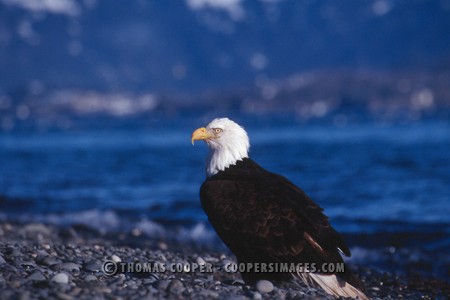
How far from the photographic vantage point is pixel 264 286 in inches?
247

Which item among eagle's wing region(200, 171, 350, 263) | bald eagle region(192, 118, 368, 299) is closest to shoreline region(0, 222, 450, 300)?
bald eagle region(192, 118, 368, 299)

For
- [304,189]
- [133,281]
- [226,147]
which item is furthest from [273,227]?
[304,189]

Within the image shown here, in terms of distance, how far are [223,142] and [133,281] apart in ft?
5.67

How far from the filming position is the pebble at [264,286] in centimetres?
625

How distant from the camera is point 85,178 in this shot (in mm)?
23812

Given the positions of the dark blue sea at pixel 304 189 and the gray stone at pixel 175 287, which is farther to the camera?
the dark blue sea at pixel 304 189

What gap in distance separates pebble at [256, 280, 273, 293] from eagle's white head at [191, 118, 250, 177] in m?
1.29

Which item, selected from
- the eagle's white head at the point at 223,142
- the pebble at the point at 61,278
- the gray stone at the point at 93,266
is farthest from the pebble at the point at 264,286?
the gray stone at the point at 93,266

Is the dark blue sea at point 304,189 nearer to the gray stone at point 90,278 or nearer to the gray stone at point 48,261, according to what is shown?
the gray stone at point 48,261

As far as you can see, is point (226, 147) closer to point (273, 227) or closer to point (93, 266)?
point (273, 227)

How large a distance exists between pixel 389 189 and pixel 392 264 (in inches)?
318

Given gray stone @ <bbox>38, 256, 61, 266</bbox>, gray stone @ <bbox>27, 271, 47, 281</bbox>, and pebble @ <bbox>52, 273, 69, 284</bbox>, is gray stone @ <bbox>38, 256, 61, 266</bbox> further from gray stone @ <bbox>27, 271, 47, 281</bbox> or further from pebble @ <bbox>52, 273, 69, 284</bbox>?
pebble @ <bbox>52, 273, 69, 284</bbox>

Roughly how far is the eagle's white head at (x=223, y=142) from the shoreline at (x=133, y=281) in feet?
3.78

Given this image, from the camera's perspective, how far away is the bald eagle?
6.28 m
